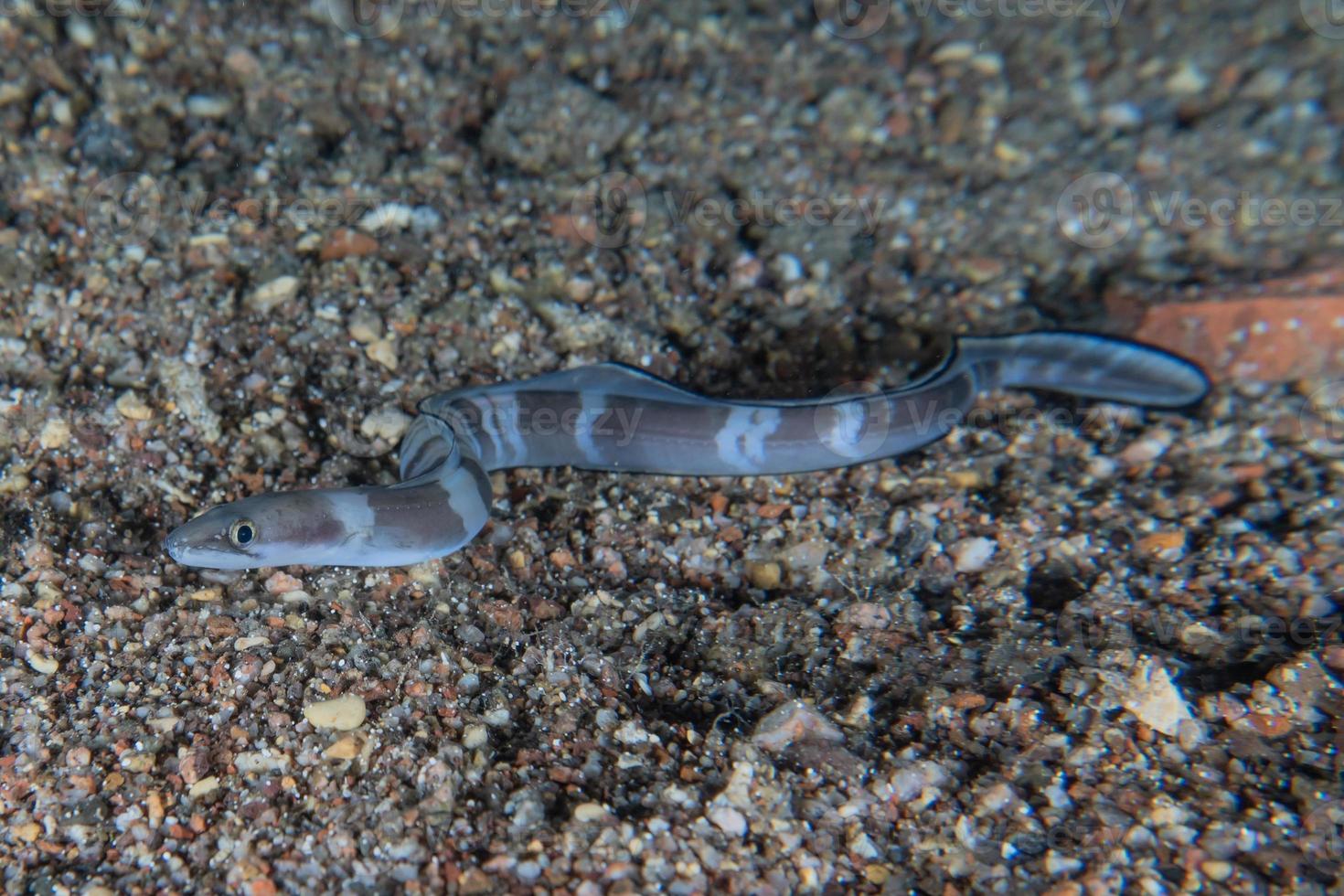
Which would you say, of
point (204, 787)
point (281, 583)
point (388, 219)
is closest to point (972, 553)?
point (281, 583)

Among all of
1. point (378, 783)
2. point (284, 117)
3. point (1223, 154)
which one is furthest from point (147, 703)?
point (1223, 154)

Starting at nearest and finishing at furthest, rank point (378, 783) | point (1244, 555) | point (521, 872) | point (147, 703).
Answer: point (521, 872)
point (378, 783)
point (147, 703)
point (1244, 555)

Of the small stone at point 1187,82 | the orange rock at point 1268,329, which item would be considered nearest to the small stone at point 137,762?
the orange rock at point 1268,329

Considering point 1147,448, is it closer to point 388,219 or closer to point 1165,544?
point 1165,544

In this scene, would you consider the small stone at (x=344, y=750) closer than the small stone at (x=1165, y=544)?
Yes

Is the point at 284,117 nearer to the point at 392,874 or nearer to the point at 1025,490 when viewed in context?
the point at 392,874

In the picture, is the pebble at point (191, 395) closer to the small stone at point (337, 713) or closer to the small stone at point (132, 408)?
the small stone at point (132, 408)
